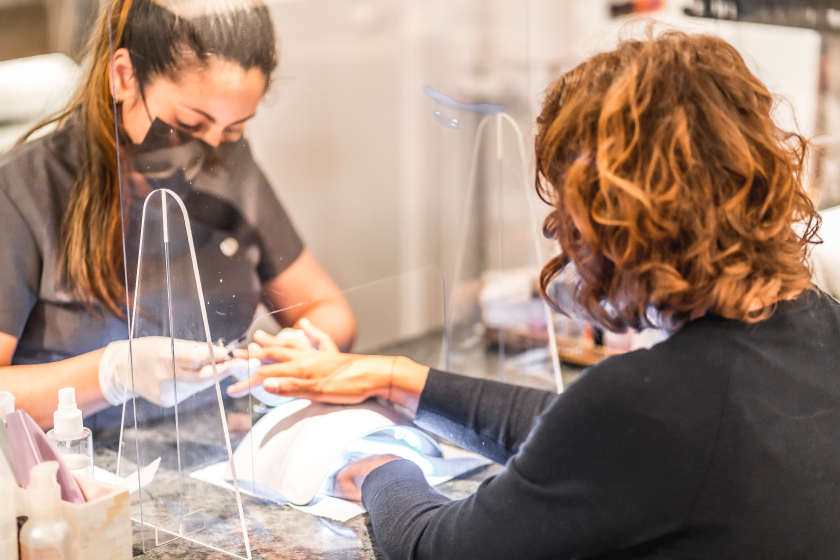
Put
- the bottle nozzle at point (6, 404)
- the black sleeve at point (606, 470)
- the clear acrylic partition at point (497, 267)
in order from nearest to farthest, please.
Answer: the black sleeve at point (606, 470) → the bottle nozzle at point (6, 404) → the clear acrylic partition at point (497, 267)

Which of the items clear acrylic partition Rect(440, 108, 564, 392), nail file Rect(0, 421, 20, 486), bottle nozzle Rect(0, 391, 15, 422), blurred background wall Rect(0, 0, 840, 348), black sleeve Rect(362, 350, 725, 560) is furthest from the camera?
clear acrylic partition Rect(440, 108, 564, 392)

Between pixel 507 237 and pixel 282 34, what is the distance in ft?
2.31

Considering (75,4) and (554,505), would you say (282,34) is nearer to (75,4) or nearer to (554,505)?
(75,4)

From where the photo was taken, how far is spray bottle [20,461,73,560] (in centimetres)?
61

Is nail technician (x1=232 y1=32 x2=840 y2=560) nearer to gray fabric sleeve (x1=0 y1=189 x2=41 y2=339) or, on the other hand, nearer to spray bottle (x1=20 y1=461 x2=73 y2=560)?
spray bottle (x1=20 y1=461 x2=73 y2=560)

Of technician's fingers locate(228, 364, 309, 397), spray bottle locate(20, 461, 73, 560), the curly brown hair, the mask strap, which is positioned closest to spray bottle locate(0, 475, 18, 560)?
spray bottle locate(20, 461, 73, 560)

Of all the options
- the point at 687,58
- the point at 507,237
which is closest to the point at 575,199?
the point at 687,58

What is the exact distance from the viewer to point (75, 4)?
83 cm

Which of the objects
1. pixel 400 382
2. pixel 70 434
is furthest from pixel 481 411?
pixel 70 434

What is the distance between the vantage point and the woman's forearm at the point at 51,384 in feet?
2.76

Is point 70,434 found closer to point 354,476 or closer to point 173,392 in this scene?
point 173,392

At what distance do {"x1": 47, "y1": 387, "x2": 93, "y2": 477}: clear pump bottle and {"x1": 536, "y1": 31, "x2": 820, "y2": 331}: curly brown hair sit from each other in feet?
1.88

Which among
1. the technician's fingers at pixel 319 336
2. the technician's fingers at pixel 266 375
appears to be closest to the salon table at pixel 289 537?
the technician's fingers at pixel 266 375

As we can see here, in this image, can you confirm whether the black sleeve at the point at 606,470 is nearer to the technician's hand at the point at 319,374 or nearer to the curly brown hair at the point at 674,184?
the curly brown hair at the point at 674,184
